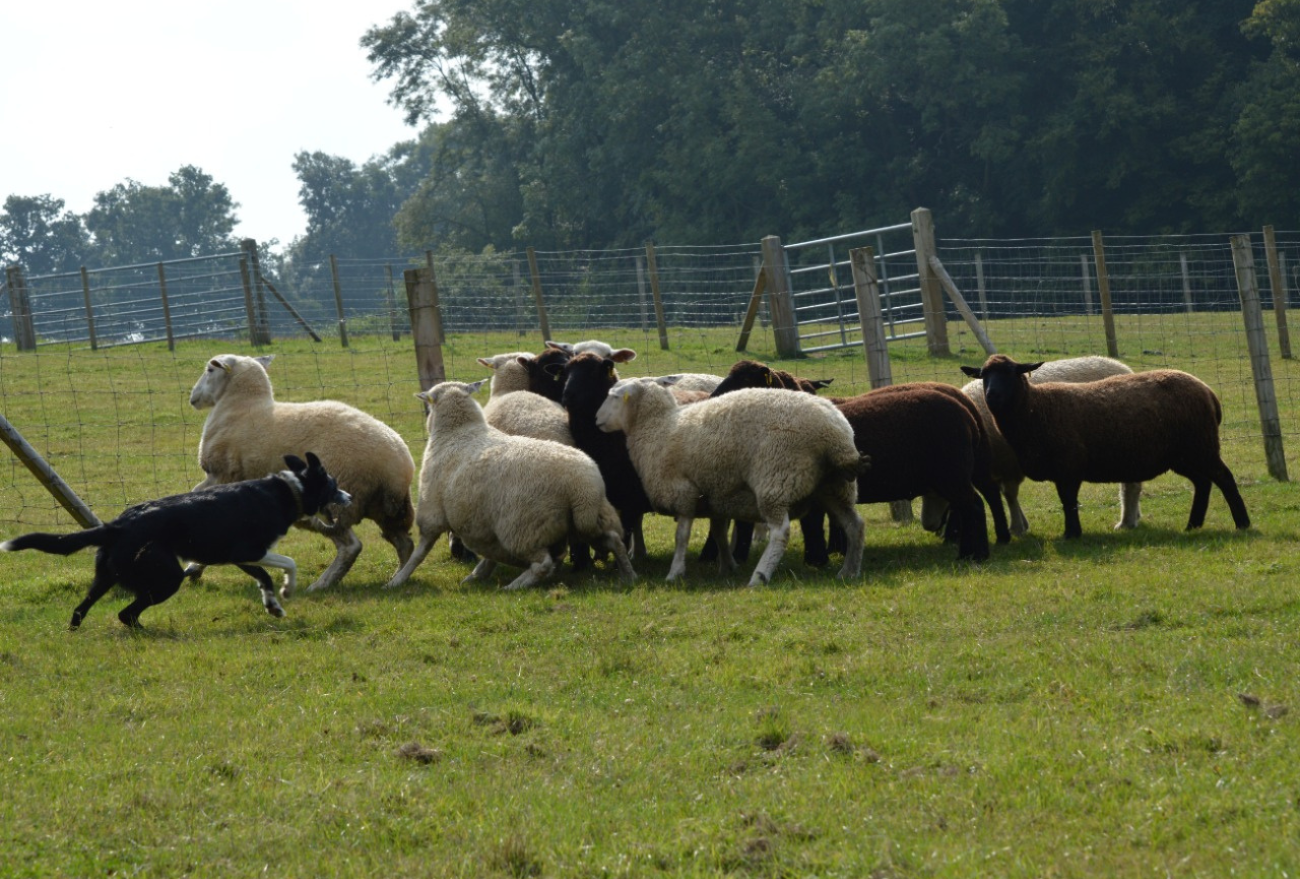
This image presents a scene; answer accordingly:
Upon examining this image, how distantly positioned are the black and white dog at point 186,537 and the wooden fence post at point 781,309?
13890mm

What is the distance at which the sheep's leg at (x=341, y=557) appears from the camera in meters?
10.5

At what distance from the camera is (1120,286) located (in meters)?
41.0

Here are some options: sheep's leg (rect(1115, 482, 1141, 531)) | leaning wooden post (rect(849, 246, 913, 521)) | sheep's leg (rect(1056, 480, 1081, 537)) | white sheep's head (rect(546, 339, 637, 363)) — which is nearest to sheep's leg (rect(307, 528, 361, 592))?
white sheep's head (rect(546, 339, 637, 363))

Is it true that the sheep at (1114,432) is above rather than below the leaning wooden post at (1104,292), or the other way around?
below

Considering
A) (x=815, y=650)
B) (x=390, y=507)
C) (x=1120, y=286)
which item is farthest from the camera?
(x=1120, y=286)

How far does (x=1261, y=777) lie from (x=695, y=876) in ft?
6.76

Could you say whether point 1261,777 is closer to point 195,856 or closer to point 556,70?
point 195,856

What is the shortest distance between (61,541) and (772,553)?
430cm

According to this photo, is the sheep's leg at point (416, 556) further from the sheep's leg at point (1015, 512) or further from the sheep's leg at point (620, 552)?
the sheep's leg at point (1015, 512)

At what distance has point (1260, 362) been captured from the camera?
12828 mm

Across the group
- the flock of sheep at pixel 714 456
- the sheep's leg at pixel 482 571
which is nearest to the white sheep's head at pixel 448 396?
the flock of sheep at pixel 714 456

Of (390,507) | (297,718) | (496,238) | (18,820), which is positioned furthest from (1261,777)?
(496,238)

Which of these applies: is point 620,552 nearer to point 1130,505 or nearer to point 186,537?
point 186,537

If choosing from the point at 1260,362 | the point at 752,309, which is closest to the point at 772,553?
the point at 1260,362
